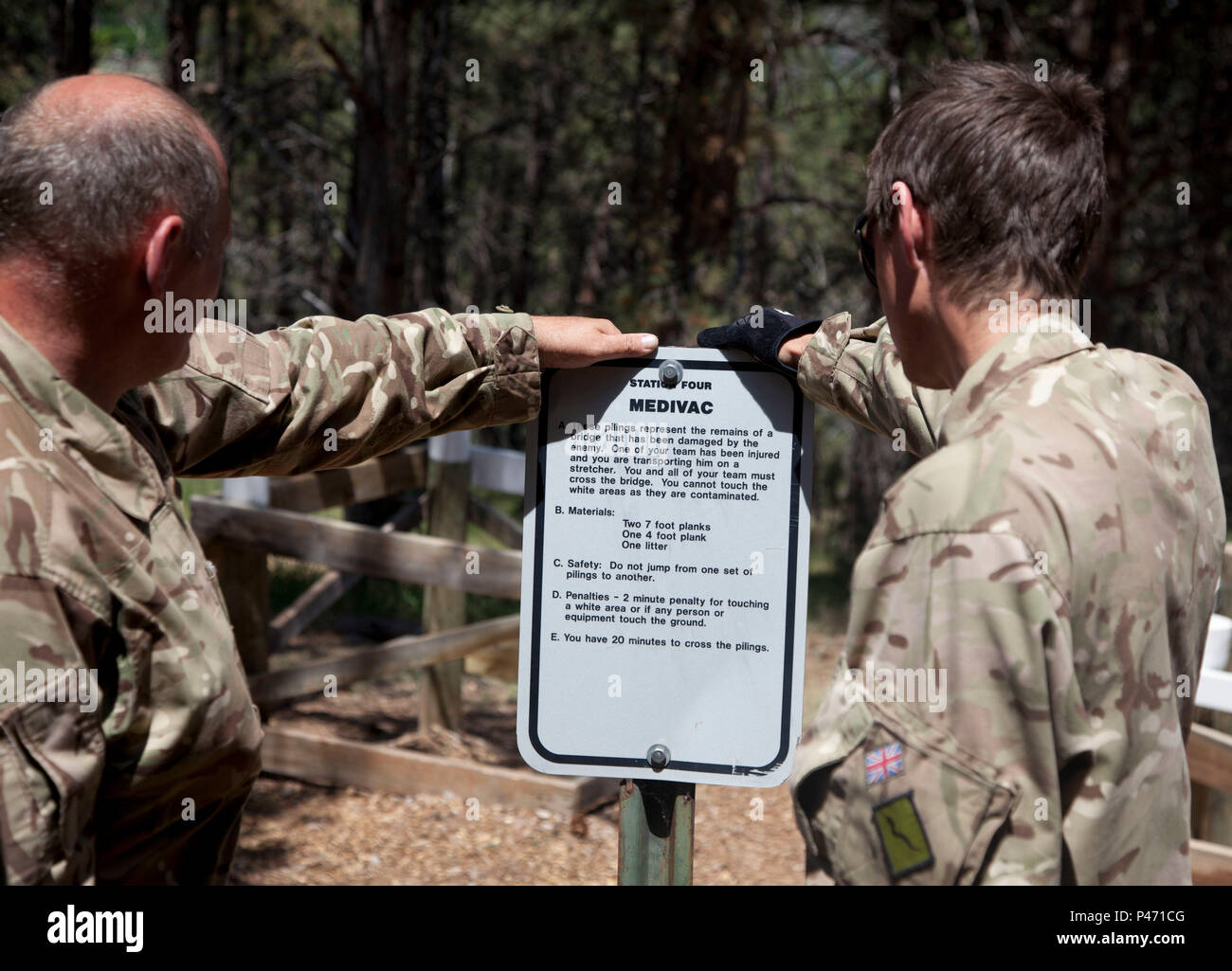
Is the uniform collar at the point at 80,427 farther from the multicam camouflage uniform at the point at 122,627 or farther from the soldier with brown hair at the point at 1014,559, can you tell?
the soldier with brown hair at the point at 1014,559

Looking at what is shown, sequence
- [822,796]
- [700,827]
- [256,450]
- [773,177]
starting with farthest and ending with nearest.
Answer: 1. [773,177]
2. [700,827]
3. [256,450]
4. [822,796]

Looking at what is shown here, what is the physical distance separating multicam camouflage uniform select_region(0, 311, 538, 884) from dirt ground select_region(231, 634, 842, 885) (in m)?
2.63

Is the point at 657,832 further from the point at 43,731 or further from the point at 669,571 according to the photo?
the point at 43,731

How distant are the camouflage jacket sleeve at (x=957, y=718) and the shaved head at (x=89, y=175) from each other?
1.21 meters

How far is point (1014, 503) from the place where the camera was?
152 cm

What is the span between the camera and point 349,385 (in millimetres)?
2527

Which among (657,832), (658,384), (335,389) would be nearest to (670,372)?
(658,384)

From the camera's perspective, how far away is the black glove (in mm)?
2498

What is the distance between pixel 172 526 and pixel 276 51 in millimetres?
13260

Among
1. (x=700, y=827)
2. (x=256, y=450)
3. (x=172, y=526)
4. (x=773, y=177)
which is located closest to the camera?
(x=172, y=526)

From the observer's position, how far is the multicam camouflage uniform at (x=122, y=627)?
1664 millimetres

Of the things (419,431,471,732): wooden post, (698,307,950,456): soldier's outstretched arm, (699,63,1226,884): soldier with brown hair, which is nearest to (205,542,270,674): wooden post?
(419,431,471,732): wooden post
